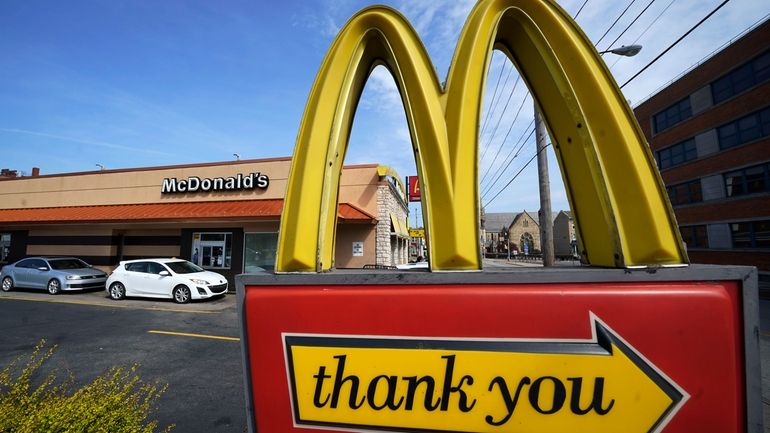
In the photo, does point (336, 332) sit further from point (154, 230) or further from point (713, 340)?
point (154, 230)

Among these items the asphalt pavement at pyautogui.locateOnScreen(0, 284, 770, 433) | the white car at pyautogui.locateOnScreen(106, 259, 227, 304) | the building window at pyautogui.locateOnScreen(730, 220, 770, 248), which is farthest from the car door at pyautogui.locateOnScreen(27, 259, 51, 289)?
the building window at pyautogui.locateOnScreen(730, 220, 770, 248)

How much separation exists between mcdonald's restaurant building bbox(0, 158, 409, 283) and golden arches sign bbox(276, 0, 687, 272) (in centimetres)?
1118

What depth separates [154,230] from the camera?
17.1 m

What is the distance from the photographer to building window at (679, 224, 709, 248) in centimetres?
2531

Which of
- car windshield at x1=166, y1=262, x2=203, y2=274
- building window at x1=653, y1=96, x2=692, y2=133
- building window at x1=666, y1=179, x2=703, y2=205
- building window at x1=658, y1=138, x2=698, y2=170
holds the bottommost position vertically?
car windshield at x1=166, y1=262, x2=203, y2=274

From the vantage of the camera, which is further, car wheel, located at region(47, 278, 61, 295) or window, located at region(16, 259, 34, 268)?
window, located at region(16, 259, 34, 268)

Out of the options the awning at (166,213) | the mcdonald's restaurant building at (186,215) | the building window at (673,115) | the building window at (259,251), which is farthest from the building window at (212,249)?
the building window at (673,115)

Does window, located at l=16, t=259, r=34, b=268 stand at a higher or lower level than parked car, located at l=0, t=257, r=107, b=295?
higher

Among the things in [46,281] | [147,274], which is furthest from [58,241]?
[147,274]

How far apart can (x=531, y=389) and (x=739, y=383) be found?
98 cm

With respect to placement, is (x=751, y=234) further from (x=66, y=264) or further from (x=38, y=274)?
(x=38, y=274)

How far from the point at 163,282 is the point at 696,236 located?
3525 cm

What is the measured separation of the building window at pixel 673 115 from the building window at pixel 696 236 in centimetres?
874

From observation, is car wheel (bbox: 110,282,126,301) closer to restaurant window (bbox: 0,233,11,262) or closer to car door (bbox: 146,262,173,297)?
car door (bbox: 146,262,173,297)
